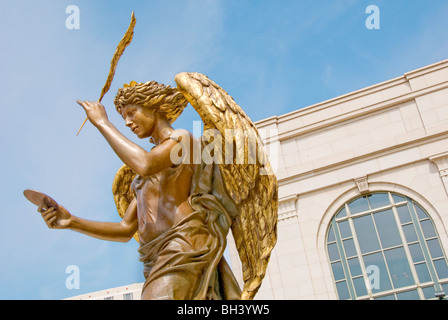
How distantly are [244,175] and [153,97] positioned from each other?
791 mm

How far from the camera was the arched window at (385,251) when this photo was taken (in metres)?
15.8

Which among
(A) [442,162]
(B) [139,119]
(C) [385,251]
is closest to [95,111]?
(B) [139,119]

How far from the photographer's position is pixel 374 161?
1770 cm

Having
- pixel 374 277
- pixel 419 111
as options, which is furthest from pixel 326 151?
pixel 374 277

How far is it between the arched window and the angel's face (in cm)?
1378

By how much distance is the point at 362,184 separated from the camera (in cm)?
1739

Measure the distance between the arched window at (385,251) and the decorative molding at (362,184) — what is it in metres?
0.25

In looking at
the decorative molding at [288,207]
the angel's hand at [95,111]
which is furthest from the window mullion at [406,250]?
the angel's hand at [95,111]

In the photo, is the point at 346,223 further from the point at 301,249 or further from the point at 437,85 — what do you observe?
the point at 437,85

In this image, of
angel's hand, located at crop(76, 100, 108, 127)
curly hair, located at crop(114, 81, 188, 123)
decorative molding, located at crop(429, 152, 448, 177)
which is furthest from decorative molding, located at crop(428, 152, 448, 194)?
angel's hand, located at crop(76, 100, 108, 127)

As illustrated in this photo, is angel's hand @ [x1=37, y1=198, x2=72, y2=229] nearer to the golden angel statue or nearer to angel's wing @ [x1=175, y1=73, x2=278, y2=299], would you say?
the golden angel statue

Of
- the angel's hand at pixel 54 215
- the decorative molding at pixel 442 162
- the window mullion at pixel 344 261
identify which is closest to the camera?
the angel's hand at pixel 54 215

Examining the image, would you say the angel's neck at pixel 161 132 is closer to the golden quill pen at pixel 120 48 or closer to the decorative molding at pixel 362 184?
the golden quill pen at pixel 120 48

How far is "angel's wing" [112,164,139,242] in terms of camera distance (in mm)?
4000
